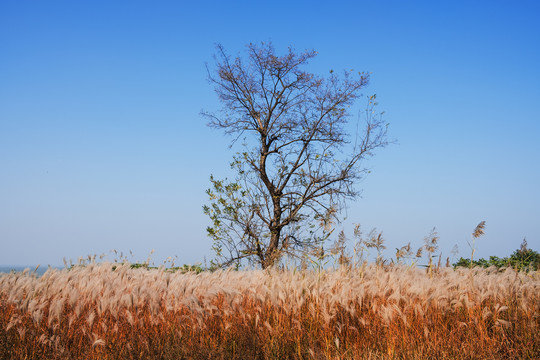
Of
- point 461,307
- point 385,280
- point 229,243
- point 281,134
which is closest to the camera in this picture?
point 461,307

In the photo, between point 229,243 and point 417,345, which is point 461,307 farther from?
point 229,243

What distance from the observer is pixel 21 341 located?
163 inches

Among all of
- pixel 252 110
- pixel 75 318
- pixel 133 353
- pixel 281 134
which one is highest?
pixel 252 110

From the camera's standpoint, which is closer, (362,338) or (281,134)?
(362,338)

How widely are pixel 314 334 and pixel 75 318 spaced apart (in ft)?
8.09

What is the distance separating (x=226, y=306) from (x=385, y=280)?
215cm

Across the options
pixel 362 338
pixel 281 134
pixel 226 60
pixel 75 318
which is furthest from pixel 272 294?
pixel 226 60

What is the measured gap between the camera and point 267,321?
4.38 meters

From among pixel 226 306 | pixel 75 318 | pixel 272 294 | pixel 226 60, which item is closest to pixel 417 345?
pixel 272 294

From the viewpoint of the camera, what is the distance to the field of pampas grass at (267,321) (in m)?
4.10

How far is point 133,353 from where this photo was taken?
4.04 m

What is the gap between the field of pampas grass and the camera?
410 centimetres

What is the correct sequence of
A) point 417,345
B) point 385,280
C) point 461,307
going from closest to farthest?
point 417,345
point 461,307
point 385,280

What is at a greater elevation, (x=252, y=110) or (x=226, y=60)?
(x=226, y=60)
